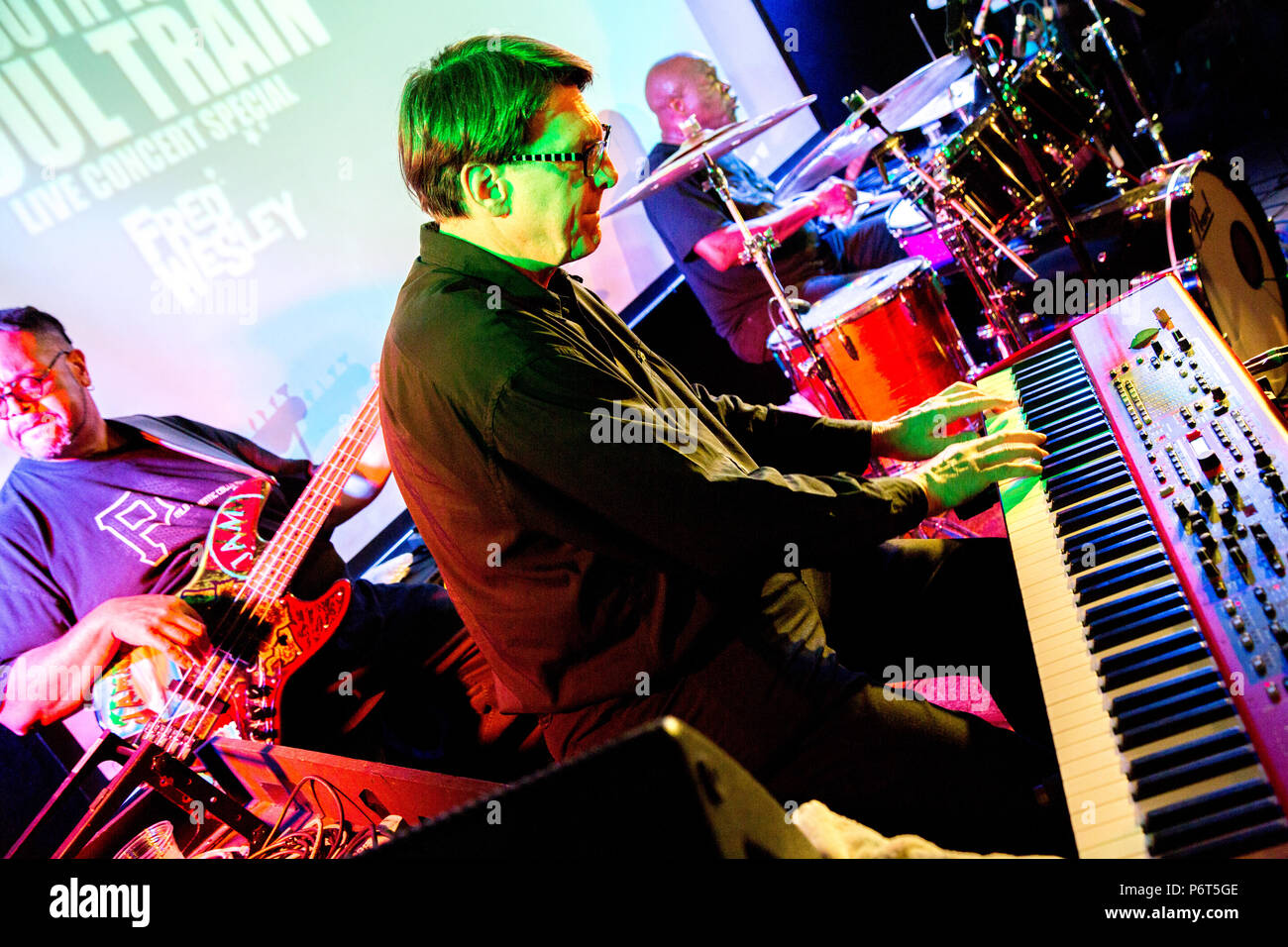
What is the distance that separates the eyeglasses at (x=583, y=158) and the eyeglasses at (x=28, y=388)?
6.16 feet

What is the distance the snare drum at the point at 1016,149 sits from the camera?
3.65m

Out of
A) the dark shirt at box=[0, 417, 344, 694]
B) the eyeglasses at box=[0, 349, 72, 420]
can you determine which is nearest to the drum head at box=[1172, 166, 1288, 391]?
the dark shirt at box=[0, 417, 344, 694]

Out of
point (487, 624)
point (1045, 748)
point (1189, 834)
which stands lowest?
point (1045, 748)

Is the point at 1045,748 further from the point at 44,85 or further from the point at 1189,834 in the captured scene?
the point at 44,85

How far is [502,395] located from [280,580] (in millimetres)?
1530

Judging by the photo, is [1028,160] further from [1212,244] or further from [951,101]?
[951,101]

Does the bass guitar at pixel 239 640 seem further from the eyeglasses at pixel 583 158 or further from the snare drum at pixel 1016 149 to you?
the snare drum at pixel 1016 149

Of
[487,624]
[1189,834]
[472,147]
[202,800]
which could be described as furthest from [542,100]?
[202,800]

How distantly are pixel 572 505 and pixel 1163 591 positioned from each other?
0.95 meters

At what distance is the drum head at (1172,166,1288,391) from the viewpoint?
277 centimetres

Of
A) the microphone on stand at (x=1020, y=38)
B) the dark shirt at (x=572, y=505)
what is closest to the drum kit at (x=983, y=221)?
the microphone on stand at (x=1020, y=38)

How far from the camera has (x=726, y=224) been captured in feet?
14.8

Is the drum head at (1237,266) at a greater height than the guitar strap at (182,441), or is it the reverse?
the guitar strap at (182,441)

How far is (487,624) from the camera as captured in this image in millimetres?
1643
